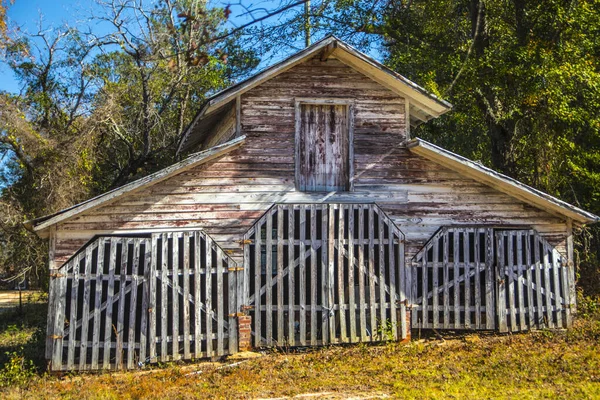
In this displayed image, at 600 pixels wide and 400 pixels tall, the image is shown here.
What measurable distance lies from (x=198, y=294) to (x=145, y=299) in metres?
1.01

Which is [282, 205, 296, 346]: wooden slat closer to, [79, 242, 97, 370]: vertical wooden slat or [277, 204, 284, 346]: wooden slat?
[277, 204, 284, 346]: wooden slat

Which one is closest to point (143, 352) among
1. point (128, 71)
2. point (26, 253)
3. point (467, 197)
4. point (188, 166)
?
point (188, 166)

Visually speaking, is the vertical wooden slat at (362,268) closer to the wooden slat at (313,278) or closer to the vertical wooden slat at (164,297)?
the wooden slat at (313,278)

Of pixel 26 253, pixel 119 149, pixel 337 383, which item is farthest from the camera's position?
pixel 119 149

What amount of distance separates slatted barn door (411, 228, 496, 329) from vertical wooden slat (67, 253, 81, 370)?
6812mm

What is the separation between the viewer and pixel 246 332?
11391 millimetres

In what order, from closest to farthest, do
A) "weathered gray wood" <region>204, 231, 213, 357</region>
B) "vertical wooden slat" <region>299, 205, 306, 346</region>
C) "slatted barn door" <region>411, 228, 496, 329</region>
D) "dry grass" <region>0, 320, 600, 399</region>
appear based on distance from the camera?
"dry grass" <region>0, 320, 600, 399</region>, "weathered gray wood" <region>204, 231, 213, 357</region>, "vertical wooden slat" <region>299, 205, 306, 346</region>, "slatted barn door" <region>411, 228, 496, 329</region>

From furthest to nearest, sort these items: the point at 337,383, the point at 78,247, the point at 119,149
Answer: the point at 119,149, the point at 78,247, the point at 337,383

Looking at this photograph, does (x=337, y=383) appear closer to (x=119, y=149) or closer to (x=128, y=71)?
(x=119, y=149)

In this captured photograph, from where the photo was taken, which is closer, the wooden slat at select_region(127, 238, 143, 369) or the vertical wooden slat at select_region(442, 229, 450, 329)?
→ the wooden slat at select_region(127, 238, 143, 369)

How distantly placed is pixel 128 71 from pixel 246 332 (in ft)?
57.6

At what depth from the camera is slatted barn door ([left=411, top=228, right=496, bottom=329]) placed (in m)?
12.3

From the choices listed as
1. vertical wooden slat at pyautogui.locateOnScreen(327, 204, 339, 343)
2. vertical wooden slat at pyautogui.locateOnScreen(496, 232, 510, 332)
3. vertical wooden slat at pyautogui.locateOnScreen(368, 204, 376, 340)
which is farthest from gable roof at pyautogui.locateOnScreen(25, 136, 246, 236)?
vertical wooden slat at pyautogui.locateOnScreen(496, 232, 510, 332)

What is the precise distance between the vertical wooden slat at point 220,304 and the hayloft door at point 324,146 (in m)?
2.27
